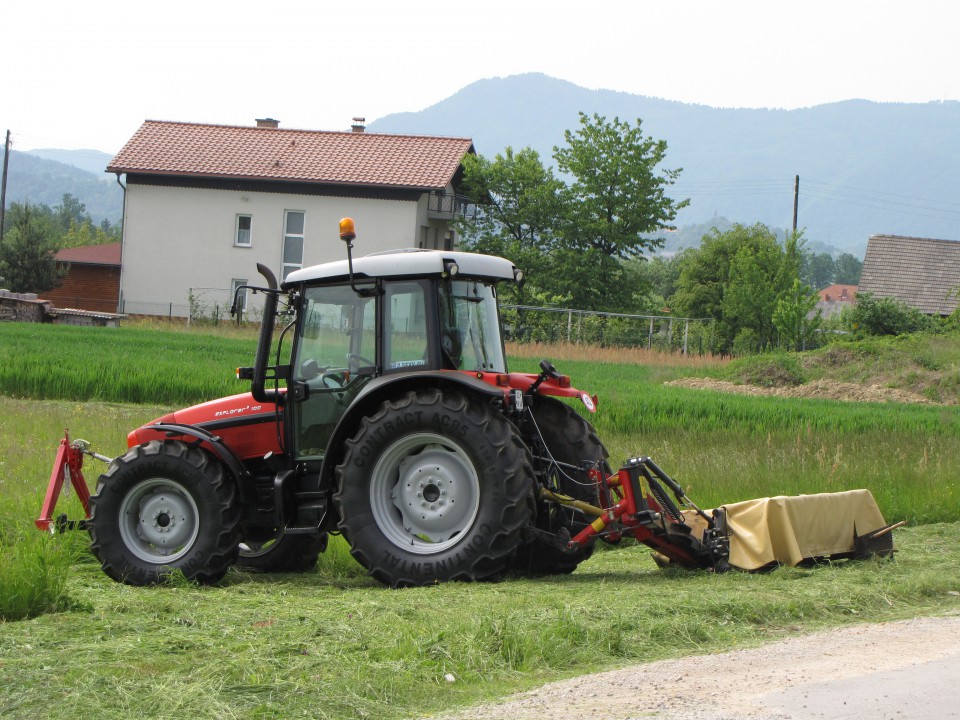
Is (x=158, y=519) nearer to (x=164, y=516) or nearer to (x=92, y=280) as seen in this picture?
(x=164, y=516)

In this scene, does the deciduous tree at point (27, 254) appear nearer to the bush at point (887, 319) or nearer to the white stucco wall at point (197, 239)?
the white stucco wall at point (197, 239)

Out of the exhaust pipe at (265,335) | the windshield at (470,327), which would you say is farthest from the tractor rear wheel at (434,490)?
the exhaust pipe at (265,335)

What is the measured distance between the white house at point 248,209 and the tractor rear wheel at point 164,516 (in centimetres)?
3840

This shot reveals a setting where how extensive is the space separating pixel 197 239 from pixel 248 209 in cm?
240

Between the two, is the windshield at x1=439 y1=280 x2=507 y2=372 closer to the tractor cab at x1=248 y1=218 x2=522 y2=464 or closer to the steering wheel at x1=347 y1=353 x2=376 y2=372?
the tractor cab at x1=248 y1=218 x2=522 y2=464

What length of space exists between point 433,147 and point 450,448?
4164 cm

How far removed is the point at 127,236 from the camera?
155ft

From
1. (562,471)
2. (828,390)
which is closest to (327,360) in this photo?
(562,471)

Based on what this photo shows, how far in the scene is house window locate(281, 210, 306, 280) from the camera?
47.2 m

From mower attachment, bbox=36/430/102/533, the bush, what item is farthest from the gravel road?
the bush

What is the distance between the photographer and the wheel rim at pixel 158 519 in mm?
7926

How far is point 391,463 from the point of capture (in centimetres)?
752

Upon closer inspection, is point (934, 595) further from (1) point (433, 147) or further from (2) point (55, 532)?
(1) point (433, 147)

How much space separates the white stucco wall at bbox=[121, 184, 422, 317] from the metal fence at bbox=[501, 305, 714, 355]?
27.0 feet
